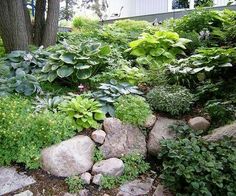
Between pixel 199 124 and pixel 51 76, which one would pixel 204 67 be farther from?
pixel 51 76

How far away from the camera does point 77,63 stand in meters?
4.19

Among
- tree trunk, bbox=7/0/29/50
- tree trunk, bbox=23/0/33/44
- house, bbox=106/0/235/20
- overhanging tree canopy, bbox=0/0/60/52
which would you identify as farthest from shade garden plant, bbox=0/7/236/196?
house, bbox=106/0/235/20

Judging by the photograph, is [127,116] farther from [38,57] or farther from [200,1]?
[200,1]

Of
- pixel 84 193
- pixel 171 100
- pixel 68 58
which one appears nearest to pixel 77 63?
pixel 68 58

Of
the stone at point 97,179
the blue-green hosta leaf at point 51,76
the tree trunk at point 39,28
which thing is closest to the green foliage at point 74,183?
the stone at point 97,179

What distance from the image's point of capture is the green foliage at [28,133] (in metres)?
3.00

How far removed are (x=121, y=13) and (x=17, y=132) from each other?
1005cm

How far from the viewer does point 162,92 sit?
147 inches

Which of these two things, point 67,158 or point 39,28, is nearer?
point 67,158

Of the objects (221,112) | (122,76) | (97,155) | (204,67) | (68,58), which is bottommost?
(97,155)

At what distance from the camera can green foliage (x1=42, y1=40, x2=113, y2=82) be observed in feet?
13.5

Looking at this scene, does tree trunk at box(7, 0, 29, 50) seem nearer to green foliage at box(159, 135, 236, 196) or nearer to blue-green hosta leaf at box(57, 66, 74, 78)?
blue-green hosta leaf at box(57, 66, 74, 78)

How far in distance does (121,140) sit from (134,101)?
0.51 m

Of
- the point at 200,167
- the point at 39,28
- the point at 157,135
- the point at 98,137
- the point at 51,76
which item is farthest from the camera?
the point at 39,28
